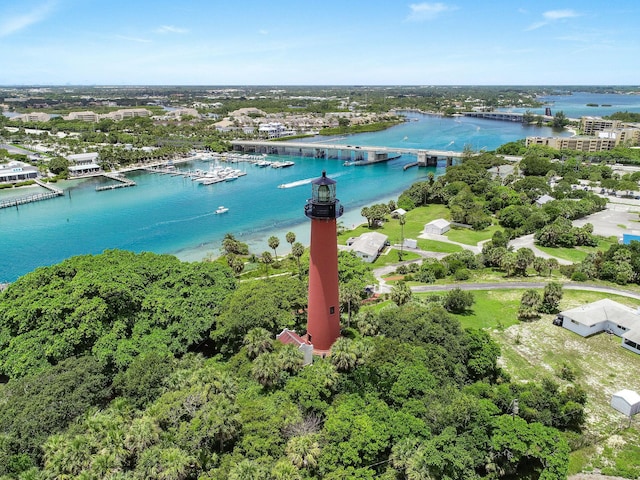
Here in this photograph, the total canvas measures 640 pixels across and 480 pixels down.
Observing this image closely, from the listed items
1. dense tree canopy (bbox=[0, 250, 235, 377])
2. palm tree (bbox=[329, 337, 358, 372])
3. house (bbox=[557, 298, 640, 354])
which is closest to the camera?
palm tree (bbox=[329, 337, 358, 372])

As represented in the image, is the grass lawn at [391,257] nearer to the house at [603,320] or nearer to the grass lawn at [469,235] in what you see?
the grass lawn at [469,235]

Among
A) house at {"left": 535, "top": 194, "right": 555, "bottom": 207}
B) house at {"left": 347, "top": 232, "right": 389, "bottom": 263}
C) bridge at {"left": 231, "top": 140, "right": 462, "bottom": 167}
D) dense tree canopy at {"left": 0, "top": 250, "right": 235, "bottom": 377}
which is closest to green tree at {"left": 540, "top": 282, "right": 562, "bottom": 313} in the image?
house at {"left": 347, "top": 232, "right": 389, "bottom": 263}

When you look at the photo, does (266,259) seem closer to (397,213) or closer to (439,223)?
(439,223)

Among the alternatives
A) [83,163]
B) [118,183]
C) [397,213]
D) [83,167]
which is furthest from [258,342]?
[83,163]

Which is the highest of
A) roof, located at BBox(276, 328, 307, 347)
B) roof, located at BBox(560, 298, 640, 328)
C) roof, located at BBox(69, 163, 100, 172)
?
roof, located at BBox(276, 328, 307, 347)

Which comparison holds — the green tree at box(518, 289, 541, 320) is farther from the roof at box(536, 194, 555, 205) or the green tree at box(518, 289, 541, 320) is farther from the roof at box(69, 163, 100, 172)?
the roof at box(69, 163, 100, 172)

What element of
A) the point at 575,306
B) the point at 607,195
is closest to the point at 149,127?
the point at 607,195
